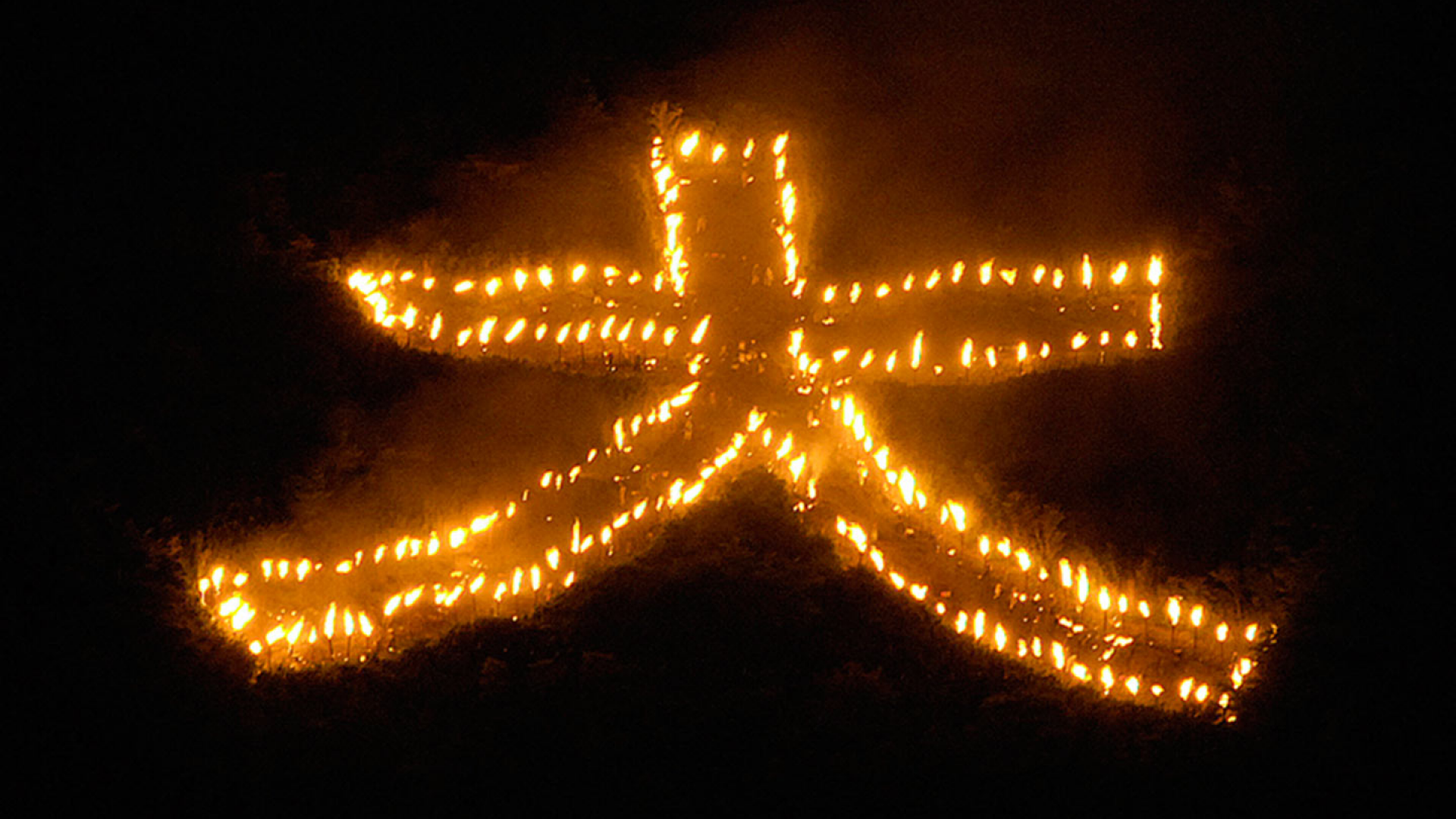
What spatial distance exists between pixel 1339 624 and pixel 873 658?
1045 mm

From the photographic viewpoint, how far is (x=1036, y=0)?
304 cm

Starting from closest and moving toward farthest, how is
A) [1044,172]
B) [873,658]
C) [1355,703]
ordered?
[1355,703] < [873,658] < [1044,172]

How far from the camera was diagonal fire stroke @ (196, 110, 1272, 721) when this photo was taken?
110 inches

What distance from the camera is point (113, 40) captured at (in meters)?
3.05

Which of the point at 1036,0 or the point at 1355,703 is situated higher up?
the point at 1036,0

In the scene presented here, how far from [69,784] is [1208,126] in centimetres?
311

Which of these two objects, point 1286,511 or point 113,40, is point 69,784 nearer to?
point 113,40

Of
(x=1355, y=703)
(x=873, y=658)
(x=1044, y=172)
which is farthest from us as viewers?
(x=1044, y=172)

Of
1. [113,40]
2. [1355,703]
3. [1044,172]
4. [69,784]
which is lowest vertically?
[69,784]

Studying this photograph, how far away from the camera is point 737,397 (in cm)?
286

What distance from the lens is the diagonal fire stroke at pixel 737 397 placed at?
2.80 meters

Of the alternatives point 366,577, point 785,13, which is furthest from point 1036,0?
point 366,577

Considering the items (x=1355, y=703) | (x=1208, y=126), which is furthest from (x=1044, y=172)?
(x=1355, y=703)

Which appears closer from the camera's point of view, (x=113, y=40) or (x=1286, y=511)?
(x=1286, y=511)
